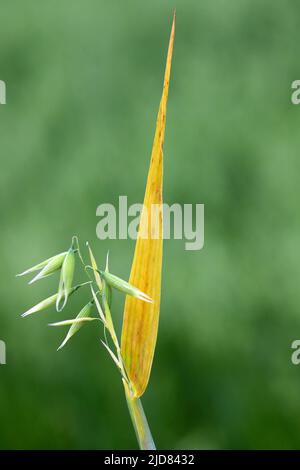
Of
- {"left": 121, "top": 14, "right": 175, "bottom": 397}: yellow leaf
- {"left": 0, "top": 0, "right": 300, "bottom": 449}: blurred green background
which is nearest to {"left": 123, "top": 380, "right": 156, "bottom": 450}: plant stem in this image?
{"left": 121, "top": 14, "right": 175, "bottom": 397}: yellow leaf

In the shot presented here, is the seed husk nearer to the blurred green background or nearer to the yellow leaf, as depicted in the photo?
the yellow leaf

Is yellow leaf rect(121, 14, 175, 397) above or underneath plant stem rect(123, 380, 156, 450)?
above

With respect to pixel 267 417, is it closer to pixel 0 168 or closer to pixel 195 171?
pixel 195 171

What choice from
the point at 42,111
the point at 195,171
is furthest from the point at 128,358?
the point at 42,111

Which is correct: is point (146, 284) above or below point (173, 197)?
below

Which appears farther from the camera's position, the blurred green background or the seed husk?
the blurred green background

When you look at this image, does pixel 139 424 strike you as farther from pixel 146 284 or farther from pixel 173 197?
pixel 173 197

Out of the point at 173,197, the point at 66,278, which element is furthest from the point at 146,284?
the point at 173,197
